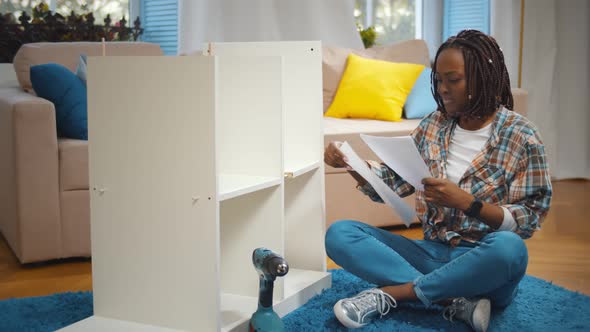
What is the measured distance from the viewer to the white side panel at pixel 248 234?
71.7 inches

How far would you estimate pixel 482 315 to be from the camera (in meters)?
1.71

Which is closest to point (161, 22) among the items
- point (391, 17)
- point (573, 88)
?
point (391, 17)

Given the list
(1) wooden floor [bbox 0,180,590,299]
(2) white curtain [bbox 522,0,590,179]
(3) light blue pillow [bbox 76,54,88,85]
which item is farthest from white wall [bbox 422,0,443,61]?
(3) light blue pillow [bbox 76,54,88,85]

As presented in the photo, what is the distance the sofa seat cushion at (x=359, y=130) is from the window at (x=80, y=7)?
1671mm

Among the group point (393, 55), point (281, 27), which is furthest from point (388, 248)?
point (281, 27)

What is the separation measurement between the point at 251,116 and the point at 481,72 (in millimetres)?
569

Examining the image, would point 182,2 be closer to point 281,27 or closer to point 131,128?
point 281,27

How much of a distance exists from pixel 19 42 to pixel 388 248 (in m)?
2.62

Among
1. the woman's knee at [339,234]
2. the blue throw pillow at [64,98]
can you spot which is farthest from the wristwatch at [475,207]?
the blue throw pillow at [64,98]

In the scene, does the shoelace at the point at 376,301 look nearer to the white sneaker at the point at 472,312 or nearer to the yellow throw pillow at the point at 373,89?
the white sneaker at the point at 472,312

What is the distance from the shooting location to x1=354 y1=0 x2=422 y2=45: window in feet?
15.1

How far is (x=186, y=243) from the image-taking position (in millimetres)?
1587

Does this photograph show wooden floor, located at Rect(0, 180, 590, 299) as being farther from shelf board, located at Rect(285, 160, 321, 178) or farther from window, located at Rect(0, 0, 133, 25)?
window, located at Rect(0, 0, 133, 25)

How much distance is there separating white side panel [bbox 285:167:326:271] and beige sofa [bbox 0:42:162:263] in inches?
29.0
